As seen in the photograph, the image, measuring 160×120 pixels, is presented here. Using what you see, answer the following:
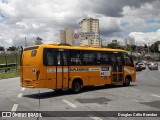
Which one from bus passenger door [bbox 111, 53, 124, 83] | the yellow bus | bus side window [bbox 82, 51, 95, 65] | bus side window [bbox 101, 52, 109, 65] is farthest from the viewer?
bus passenger door [bbox 111, 53, 124, 83]

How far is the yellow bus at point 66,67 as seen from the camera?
58.3 feet

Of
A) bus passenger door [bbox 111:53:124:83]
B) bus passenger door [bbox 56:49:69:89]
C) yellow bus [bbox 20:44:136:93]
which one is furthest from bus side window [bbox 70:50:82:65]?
bus passenger door [bbox 111:53:124:83]

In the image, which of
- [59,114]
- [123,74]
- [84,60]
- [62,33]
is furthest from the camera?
[62,33]

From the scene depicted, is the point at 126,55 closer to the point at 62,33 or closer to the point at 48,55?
the point at 48,55

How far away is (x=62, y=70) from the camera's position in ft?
61.3

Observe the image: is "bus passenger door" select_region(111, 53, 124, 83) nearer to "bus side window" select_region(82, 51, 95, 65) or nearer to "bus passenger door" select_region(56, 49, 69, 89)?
"bus side window" select_region(82, 51, 95, 65)

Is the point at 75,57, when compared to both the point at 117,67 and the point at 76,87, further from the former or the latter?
the point at 117,67

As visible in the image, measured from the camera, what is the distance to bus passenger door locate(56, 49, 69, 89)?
18.5 metres

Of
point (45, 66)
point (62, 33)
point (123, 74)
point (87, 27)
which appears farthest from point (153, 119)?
point (87, 27)

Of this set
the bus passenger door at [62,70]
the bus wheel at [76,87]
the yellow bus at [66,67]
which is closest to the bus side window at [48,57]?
the yellow bus at [66,67]

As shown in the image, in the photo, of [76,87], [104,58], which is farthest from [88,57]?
[76,87]

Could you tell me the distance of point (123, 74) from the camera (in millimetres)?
24359

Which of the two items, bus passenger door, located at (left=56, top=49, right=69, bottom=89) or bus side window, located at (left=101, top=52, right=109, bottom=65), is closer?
bus passenger door, located at (left=56, top=49, right=69, bottom=89)

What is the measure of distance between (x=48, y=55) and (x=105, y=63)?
5.67 metres
